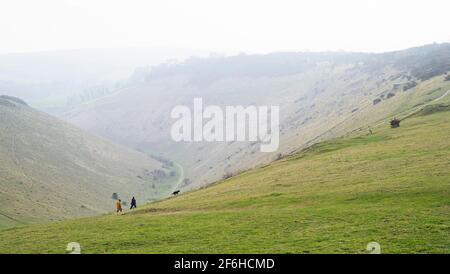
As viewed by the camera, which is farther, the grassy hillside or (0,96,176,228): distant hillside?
(0,96,176,228): distant hillside

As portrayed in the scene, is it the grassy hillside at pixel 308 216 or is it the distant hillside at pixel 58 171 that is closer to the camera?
the grassy hillside at pixel 308 216

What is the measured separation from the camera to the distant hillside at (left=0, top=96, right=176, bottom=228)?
2948 inches

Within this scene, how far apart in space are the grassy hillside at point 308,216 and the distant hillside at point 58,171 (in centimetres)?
3003

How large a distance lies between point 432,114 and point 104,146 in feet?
403

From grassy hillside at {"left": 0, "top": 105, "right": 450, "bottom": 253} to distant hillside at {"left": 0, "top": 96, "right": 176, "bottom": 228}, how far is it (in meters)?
30.0

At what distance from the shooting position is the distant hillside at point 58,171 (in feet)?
246

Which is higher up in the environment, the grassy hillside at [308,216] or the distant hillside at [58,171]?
the distant hillside at [58,171]

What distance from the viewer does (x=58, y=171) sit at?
363 feet

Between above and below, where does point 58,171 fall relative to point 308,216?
above

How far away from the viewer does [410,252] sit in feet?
62.9

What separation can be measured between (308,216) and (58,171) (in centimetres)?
9364

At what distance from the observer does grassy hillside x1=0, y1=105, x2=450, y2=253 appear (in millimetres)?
22594

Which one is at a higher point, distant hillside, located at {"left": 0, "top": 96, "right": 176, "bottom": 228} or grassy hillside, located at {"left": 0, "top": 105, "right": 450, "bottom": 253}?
distant hillside, located at {"left": 0, "top": 96, "right": 176, "bottom": 228}

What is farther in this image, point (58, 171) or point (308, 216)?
point (58, 171)
